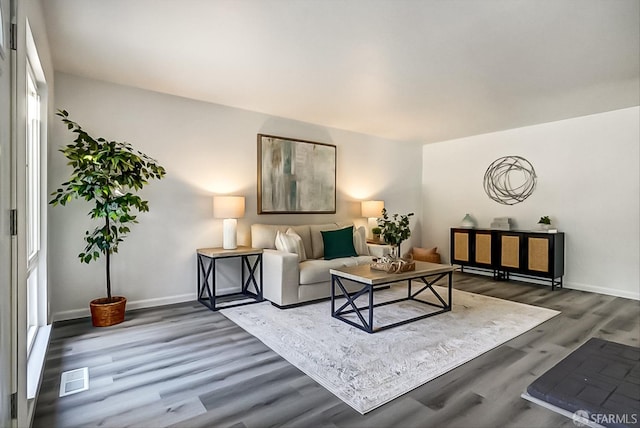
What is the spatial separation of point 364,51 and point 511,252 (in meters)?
3.99

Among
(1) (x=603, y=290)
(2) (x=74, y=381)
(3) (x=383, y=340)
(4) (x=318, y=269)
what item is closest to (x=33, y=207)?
(2) (x=74, y=381)

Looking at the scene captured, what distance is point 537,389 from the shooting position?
84.6 inches

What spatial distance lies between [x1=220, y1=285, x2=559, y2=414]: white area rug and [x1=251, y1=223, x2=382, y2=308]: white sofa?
0.50 feet

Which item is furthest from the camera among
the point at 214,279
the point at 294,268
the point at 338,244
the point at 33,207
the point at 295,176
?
the point at 295,176

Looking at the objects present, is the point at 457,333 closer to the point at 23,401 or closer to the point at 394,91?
the point at 394,91

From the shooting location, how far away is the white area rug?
228 centimetres

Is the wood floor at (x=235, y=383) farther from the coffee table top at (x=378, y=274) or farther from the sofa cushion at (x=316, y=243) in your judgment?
the sofa cushion at (x=316, y=243)

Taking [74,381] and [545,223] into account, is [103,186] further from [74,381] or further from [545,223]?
[545,223]

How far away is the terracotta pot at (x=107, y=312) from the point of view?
327 cm

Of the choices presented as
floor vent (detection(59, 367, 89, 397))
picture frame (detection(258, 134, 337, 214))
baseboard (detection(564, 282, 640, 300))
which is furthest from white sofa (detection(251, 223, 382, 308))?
baseboard (detection(564, 282, 640, 300))

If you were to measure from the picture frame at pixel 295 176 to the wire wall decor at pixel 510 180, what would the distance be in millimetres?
2739

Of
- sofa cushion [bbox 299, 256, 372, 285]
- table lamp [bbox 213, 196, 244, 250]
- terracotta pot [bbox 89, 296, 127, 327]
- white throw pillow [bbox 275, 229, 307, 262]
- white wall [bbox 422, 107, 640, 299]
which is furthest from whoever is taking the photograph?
white wall [bbox 422, 107, 640, 299]

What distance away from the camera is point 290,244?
14.0 ft

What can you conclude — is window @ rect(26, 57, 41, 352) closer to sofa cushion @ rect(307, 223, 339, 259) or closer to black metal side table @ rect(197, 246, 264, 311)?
black metal side table @ rect(197, 246, 264, 311)
